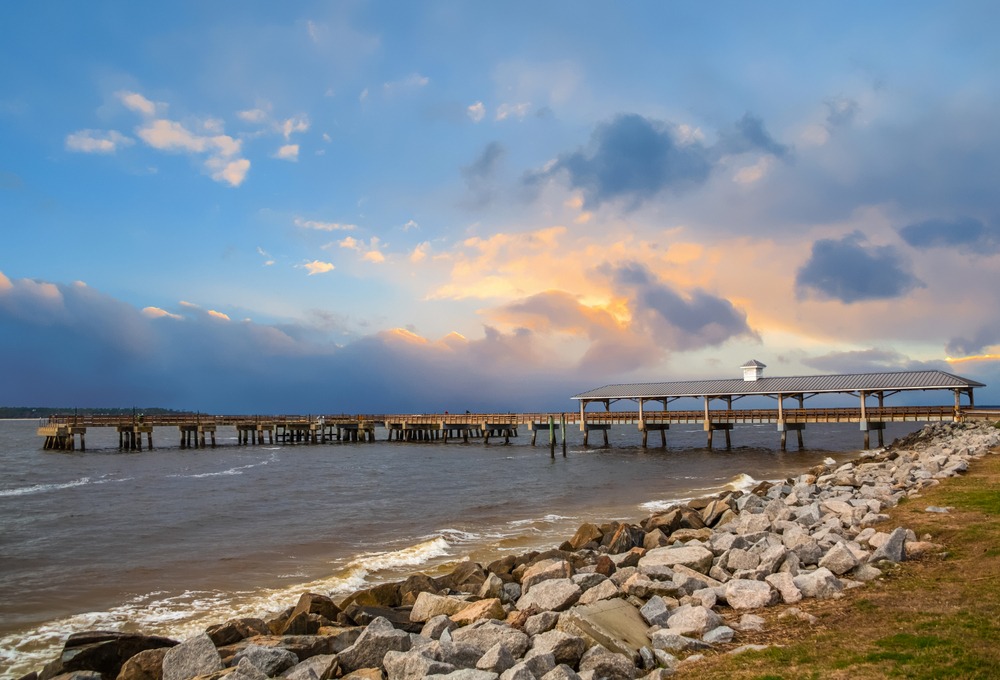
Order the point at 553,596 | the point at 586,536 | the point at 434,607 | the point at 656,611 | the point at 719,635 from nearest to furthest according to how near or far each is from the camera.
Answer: the point at 719,635
the point at 656,611
the point at 553,596
the point at 434,607
the point at 586,536

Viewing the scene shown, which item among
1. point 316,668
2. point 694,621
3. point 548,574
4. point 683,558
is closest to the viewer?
point 316,668

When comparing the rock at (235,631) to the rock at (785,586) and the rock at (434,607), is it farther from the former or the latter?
the rock at (785,586)

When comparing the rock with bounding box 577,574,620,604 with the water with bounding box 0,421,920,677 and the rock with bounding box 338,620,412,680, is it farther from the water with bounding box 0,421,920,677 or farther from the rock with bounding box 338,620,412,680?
the water with bounding box 0,421,920,677

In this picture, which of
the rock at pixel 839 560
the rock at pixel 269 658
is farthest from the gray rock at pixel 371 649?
the rock at pixel 839 560

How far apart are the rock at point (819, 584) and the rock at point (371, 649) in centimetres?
522

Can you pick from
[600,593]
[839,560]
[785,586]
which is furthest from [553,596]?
[839,560]

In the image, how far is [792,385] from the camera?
162 ft

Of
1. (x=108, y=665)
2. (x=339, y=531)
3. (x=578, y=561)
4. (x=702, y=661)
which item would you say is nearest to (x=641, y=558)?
(x=578, y=561)

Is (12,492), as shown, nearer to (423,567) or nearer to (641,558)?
(423,567)

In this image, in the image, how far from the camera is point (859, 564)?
8562mm

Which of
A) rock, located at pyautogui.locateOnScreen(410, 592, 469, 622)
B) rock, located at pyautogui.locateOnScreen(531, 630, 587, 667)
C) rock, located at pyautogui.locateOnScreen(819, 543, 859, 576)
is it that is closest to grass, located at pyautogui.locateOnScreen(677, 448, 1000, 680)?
rock, located at pyautogui.locateOnScreen(819, 543, 859, 576)

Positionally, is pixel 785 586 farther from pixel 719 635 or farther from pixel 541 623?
pixel 541 623

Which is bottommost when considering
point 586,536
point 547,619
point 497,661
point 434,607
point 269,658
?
point 586,536

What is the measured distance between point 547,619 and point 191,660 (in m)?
4.09
